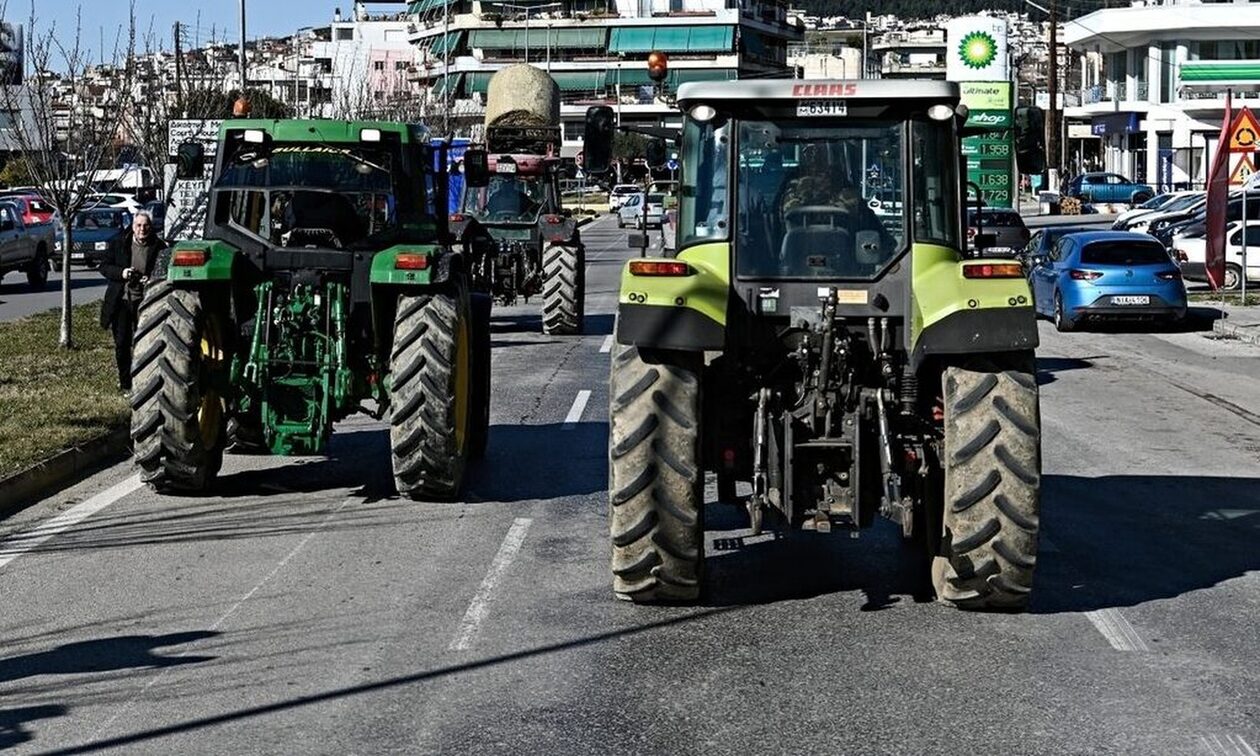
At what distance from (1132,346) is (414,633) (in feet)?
63.4

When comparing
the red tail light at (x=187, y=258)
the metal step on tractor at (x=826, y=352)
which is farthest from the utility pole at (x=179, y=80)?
the metal step on tractor at (x=826, y=352)

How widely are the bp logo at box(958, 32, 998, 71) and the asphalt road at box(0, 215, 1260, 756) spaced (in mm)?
59245

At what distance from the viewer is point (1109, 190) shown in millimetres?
80312

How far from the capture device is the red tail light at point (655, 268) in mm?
9188

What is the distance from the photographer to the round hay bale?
39500 millimetres

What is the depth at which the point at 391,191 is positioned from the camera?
13.7 m

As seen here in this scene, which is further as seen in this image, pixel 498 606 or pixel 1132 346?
pixel 1132 346

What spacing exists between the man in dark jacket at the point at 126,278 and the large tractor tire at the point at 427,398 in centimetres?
561

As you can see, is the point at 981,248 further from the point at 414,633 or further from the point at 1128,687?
the point at 414,633

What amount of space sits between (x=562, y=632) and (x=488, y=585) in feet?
3.80

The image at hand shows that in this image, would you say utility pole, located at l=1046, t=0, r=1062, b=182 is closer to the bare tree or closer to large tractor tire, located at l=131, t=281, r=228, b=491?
the bare tree

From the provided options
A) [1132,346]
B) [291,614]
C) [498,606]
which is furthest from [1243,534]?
[1132,346]

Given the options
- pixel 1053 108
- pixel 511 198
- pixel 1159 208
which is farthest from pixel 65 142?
pixel 1053 108

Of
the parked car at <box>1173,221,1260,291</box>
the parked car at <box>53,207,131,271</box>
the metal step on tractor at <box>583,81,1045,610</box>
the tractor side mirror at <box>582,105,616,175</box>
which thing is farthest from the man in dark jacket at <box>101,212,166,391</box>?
the parked car at <box>53,207,131,271</box>
